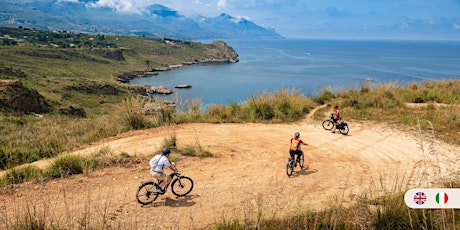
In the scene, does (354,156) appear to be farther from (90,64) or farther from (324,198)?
(90,64)

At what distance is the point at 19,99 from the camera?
46906 mm

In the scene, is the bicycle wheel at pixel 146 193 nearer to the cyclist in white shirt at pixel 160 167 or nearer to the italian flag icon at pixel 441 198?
the cyclist in white shirt at pixel 160 167

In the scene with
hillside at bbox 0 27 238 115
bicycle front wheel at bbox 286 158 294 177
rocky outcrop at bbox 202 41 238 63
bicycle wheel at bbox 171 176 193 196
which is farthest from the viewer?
rocky outcrop at bbox 202 41 238 63

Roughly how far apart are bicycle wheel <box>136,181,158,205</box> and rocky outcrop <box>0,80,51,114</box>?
148 ft

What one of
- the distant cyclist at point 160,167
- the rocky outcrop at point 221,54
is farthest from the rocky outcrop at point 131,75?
the distant cyclist at point 160,167

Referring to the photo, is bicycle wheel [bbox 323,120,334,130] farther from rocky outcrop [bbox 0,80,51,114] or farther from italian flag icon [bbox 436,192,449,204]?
rocky outcrop [bbox 0,80,51,114]

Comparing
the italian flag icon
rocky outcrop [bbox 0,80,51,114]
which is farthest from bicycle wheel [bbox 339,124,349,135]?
rocky outcrop [bbox 0,80,51,114]

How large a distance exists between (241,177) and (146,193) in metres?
2.80

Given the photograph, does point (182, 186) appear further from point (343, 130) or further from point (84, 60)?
point (84, 60)

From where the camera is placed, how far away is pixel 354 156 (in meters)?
11.3

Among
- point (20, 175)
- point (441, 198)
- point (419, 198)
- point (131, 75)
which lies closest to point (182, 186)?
point (20, 175)

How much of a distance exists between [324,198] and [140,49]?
16160cm

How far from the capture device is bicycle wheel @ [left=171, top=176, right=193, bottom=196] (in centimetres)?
819

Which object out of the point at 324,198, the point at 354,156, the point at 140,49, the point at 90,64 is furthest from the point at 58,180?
the point at 140,49
